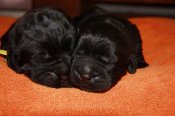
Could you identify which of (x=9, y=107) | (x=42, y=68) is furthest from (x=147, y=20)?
(x=9, y=107)

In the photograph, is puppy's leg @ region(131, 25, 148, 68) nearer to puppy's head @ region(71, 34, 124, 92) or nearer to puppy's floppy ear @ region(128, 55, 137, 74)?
puppy's floppy ear @ region(128, 55, 137, 74)

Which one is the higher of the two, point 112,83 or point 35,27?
point 35,27

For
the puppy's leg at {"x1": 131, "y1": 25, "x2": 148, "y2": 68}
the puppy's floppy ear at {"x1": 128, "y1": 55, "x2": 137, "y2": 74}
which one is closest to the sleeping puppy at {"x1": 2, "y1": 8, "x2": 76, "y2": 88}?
the puppy's floppy ear at {"x1": 128, "y1": 55, "x2": 137, "y2": 74}

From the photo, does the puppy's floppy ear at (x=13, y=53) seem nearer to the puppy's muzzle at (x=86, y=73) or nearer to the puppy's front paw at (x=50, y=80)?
the puppy's front paw at (x=50, y=80)

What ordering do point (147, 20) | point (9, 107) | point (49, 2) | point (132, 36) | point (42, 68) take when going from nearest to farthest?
point (9, 107) → point (42, 68) → point (132, 36) → point (147, 20) → point (49, 2)

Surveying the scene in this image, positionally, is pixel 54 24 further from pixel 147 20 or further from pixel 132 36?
pixel 147 20

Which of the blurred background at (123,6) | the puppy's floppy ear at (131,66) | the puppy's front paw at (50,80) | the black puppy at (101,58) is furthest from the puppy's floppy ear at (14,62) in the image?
the blurred background at (123,6)
